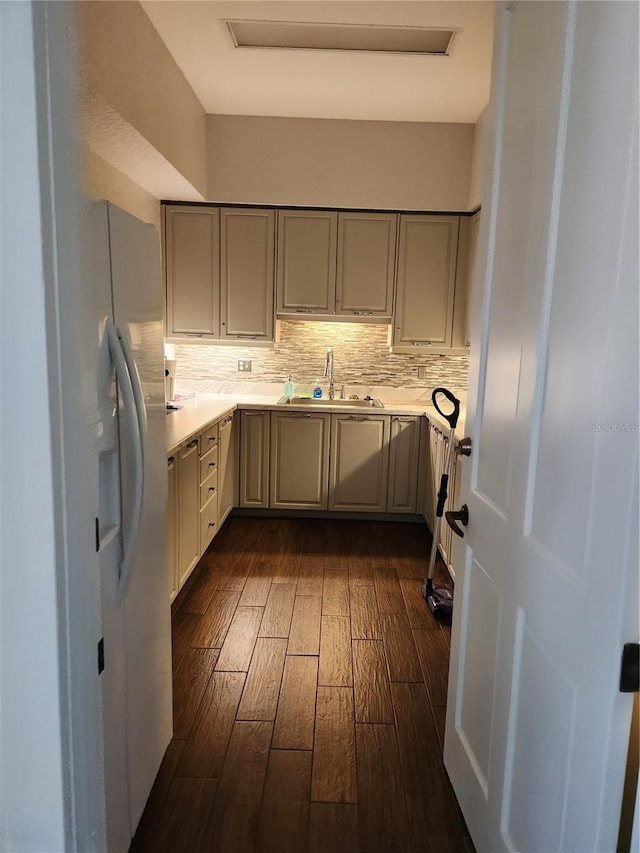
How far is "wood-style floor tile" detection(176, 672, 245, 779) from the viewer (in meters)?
2.02

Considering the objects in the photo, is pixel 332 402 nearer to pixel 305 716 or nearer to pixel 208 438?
pixel 208 438

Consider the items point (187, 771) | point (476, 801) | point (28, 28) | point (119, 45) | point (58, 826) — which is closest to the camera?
point (28, 28)

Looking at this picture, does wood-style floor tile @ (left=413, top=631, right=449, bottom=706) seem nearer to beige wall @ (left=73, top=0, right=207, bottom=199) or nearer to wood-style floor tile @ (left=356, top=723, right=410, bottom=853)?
wood-style floor tile @ (left=356, top=723, right=410, bottom=853)

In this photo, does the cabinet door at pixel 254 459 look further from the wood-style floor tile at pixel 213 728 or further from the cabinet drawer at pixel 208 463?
the wood-style floor tile at pixel 213 728

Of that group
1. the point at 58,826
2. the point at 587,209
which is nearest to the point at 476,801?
the point at 58,826

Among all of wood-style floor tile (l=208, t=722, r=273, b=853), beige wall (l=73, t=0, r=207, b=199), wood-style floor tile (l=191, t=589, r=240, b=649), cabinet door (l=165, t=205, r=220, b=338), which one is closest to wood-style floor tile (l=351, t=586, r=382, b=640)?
wood-style floor tile (l=191, t=589, r=240, b=649)

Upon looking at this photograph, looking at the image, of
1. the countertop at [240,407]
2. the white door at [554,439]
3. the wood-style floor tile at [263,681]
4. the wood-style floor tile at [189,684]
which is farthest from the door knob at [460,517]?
the countertop at [240,407]

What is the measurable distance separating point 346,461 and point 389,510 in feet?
1.67

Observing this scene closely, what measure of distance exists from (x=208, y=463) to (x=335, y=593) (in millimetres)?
1087

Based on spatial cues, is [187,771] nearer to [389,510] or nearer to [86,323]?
[86,323]

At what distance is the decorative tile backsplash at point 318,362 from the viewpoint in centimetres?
504

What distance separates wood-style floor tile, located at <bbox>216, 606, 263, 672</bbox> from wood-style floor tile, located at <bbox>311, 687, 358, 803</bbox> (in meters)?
0.41

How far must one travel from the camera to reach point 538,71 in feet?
4.50

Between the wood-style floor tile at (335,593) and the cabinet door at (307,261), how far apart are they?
1994 mm
